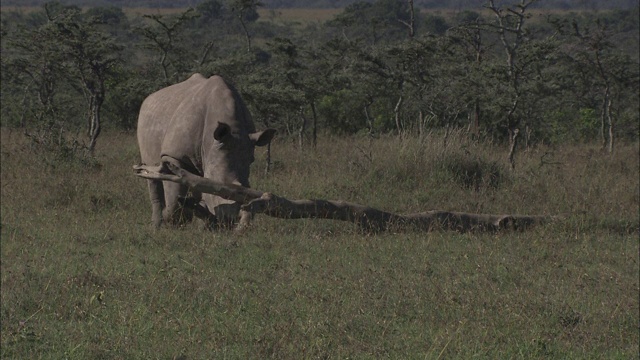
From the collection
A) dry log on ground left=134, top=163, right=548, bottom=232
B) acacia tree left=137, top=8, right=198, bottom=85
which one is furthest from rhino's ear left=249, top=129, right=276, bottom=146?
acacia tree left=137, top=8, right=198, bottom=85

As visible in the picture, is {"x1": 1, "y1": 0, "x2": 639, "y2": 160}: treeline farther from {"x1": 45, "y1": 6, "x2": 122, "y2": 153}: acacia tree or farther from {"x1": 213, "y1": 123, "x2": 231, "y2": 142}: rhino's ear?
{"x1": 213, "y1": 123, "x2": 231, "y2": 142}: rhino's ear

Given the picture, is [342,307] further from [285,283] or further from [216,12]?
[216,12]

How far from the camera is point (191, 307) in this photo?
662cm

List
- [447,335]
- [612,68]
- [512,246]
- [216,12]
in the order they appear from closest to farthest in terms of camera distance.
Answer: [447,335], [512,246], [612,68], [216,12]

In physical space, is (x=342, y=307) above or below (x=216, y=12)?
above

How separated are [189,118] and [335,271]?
8.88 ft

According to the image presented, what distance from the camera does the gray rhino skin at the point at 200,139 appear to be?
28.4 feet

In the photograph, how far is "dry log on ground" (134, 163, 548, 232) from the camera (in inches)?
335

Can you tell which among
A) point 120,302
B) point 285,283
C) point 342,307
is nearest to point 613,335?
point 342,307

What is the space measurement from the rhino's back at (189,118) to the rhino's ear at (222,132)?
0.43 metres

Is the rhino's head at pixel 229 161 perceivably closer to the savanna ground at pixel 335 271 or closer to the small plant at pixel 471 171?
the savanna ground at pixel 335 271

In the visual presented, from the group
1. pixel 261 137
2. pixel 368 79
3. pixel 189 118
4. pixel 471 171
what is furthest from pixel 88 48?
pixel 261 137

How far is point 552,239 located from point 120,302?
535cm

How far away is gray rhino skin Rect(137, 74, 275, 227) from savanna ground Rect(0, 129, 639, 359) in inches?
15.8
